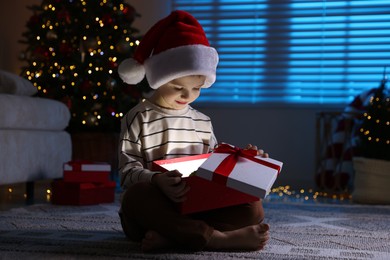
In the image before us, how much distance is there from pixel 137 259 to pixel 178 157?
35 centimetres

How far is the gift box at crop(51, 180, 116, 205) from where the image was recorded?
105 inches

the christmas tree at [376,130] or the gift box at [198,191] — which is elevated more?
the gift box at [198,191]

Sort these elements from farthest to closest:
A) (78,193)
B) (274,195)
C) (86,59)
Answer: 1. (86,59)
2. (274,195)
3. (78,193)

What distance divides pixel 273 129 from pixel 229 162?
9.06 feet

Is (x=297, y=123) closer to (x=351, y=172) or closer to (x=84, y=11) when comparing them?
(x=351, y=172)

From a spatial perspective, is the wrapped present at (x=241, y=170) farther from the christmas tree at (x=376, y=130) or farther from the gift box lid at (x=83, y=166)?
the christmas tree at (x=376, y=130)

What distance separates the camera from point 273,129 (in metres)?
4.22

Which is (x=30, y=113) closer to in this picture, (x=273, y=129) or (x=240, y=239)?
(x=240, y=239)

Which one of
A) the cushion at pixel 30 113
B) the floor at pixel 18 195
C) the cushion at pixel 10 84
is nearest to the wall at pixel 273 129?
the floor at pixel 18 195

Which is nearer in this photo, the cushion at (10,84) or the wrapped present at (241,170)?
the wrapped present at (241,170)

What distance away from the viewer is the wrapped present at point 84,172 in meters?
2.69

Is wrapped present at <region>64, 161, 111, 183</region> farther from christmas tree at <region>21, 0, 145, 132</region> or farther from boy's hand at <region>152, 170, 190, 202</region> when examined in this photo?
boy's hand at <region>152, 170, 190, 202</region>

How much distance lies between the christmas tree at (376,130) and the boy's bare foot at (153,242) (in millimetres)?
1849

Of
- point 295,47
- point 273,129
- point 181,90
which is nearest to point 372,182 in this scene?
point 273,129
